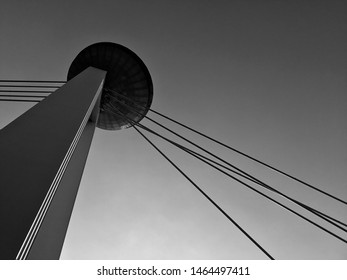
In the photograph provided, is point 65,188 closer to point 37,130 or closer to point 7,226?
point 37,130

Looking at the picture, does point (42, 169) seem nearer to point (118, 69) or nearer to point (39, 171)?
point (39, 171)

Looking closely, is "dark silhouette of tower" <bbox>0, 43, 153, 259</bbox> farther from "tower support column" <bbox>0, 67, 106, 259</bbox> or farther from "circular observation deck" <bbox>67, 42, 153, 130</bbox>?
"circular observation deck" <bbox>67, 42, 153, 130</bbox>

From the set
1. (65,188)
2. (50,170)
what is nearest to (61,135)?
(50,170)

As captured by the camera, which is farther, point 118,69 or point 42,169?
point 118,69

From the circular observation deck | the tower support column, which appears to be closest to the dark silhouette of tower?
the tower support column

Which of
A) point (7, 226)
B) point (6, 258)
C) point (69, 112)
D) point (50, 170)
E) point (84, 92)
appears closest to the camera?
point (6, 258)

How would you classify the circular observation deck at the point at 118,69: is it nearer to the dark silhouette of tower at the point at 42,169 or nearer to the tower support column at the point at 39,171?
the dark silhouette of tower at the point at 42,169

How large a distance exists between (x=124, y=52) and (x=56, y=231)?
6.99 metres

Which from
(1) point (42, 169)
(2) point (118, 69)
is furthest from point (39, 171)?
(2) point (118, 69)

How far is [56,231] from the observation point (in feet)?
10.2

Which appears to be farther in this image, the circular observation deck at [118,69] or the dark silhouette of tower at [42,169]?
the circular observation deck at [118,69]

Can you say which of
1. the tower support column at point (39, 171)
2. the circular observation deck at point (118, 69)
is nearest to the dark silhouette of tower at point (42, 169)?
the tower support column at point (39, 171)

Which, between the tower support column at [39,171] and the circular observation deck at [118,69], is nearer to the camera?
the tower support column at [39,171]

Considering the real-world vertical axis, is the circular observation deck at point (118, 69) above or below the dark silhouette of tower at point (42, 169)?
above
